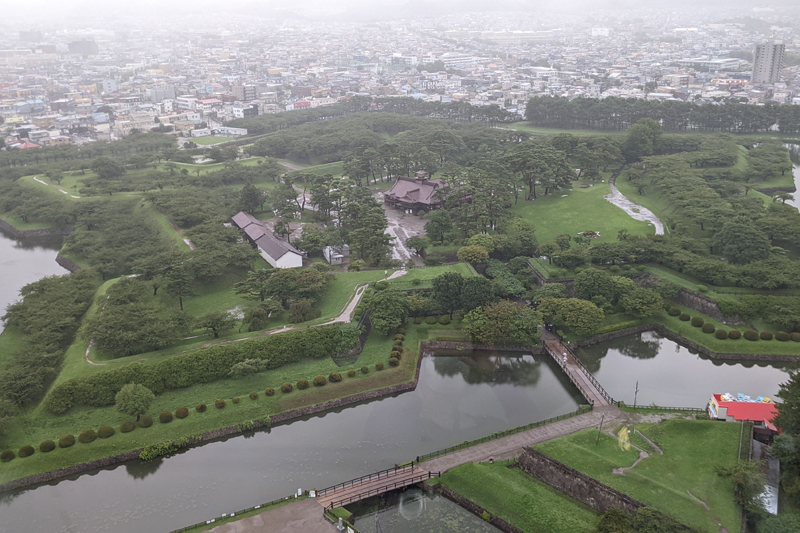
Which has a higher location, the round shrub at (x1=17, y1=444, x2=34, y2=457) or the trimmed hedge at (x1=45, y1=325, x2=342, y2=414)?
the trimmed hedge at (x1=45, y1=325, x2=342, y2=414)

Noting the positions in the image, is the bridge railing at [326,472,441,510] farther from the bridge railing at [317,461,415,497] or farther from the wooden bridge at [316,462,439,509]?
the bridge railing at [317,461,415,497]

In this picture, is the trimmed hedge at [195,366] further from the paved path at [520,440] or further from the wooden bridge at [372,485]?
the paved path at [520,440]

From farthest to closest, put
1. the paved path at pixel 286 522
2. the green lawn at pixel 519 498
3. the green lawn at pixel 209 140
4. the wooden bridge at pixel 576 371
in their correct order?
the green lawn at pixel 209 140, the wooden bridge at pixel 576 371, the paved path at pixel 286 522, the green lawn at pixel 519 498

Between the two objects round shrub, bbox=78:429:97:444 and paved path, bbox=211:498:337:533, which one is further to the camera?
round shrub, bbox=78:429:97:444

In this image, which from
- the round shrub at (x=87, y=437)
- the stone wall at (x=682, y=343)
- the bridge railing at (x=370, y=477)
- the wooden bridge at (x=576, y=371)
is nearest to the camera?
the bridge railing at (x=370, y=477)

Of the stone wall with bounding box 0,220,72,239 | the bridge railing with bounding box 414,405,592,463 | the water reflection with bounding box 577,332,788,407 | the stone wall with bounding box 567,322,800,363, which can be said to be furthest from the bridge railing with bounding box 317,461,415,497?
the stone wall with bounding box 0,220,72,239

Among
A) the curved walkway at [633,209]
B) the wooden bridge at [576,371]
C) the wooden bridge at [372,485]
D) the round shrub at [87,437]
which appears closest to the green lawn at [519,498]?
the wooden bridge at [372,485]
